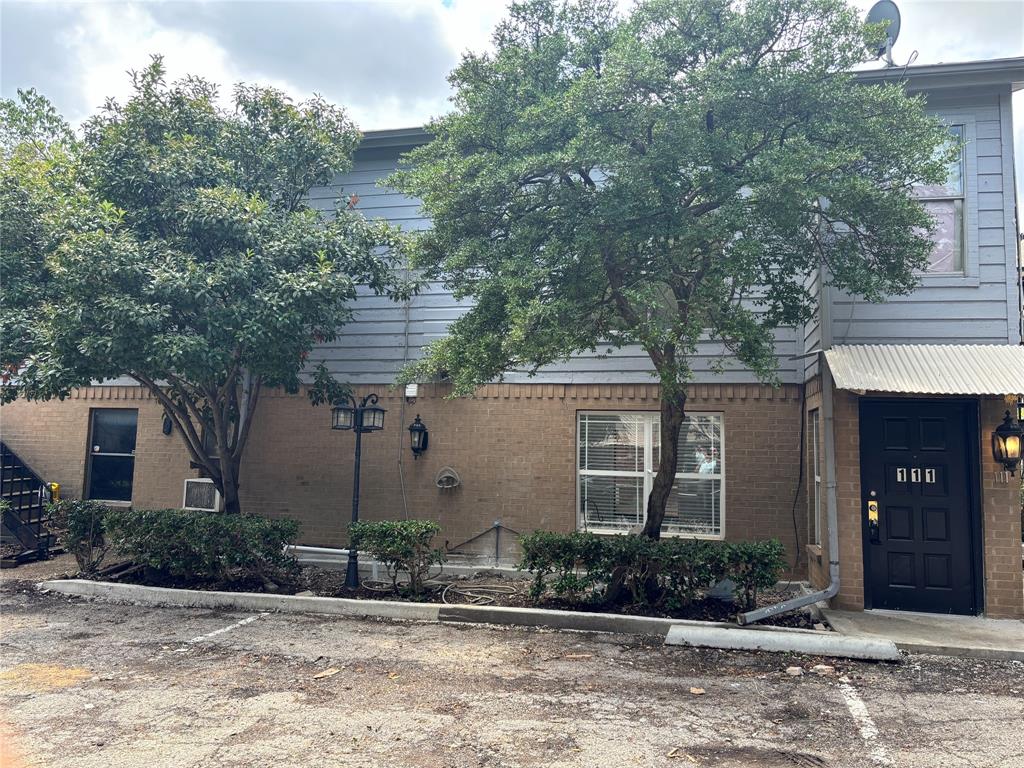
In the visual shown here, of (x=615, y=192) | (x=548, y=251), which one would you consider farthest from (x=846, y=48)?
(x=548, y=251)

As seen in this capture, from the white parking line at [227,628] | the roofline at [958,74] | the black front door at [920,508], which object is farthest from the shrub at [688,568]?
the roofline at [958,74]

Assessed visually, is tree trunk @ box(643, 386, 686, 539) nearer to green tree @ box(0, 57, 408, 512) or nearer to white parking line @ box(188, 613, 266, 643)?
green tree @ box(0, 57, 408, 512)

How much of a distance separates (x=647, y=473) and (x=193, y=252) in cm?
653

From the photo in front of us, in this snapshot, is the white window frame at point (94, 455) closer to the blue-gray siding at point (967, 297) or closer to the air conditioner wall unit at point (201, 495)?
the air conditioner wall unit at point (201, 495)

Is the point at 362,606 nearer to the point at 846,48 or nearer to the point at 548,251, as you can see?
the point at 548,251

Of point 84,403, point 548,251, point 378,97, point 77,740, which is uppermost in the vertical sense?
point 378,97

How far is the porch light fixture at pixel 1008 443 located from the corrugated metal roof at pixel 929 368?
1.86ft

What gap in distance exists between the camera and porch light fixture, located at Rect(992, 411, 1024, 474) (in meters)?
6.83

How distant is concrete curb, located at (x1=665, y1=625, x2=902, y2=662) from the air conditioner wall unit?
7152 mm

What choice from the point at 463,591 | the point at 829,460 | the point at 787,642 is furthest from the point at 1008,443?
the point at 463,591

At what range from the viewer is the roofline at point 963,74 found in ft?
25.0

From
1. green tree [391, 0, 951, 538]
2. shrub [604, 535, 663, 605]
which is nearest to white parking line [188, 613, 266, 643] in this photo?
green tree [391, 0, 951, 538]

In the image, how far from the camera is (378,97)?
11.0m

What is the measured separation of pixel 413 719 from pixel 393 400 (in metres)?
6.12
